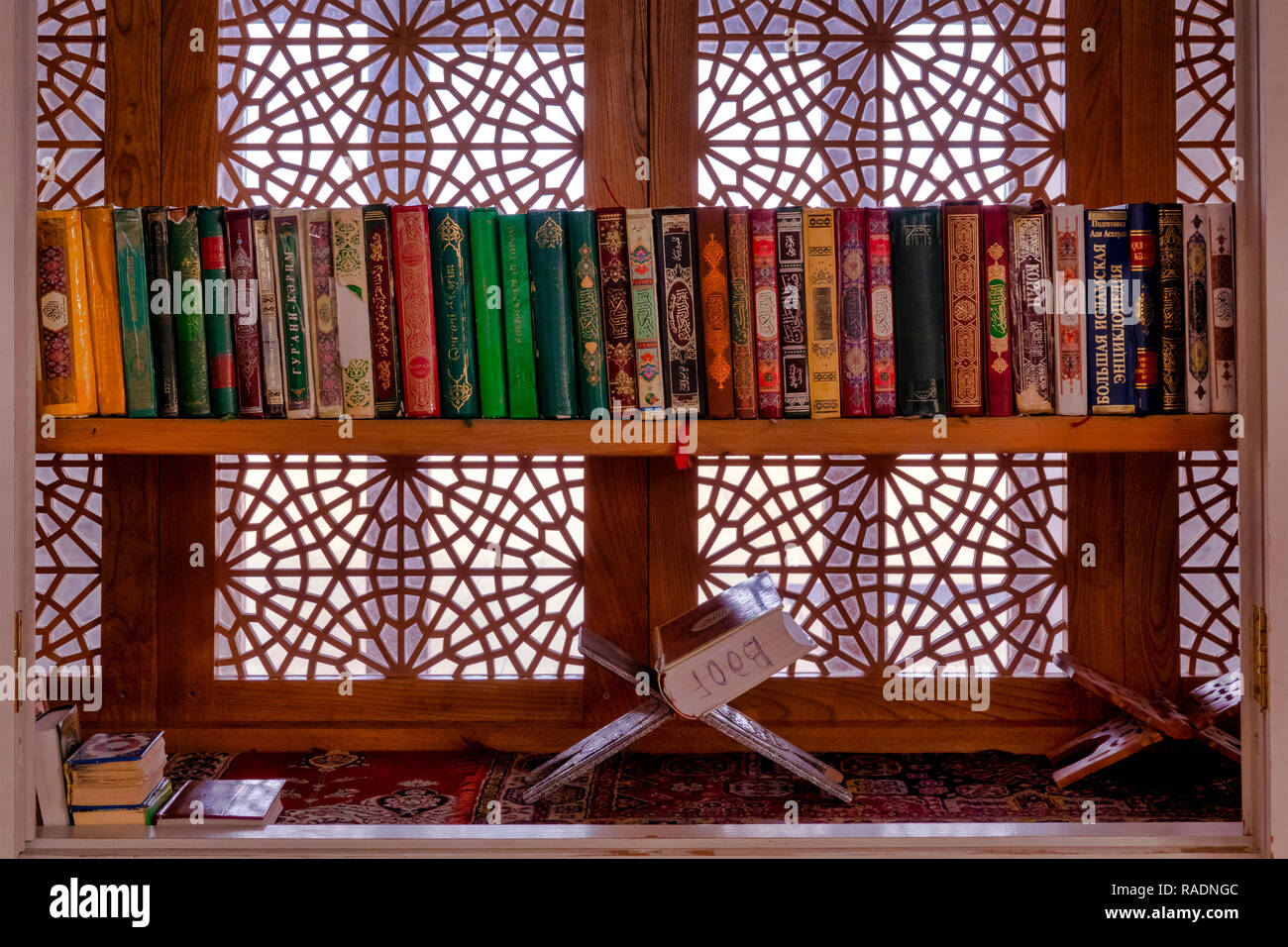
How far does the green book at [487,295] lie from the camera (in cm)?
142

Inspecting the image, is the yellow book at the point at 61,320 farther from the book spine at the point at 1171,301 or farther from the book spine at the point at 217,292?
the book spine at the point at 1171,301

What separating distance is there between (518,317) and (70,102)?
973 mm

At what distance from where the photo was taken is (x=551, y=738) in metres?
1.77

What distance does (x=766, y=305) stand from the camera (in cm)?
144

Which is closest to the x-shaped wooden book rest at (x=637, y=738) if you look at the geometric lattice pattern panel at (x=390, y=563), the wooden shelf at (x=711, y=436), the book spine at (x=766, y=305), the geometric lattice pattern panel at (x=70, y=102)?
the geometric lattice pattern panel at (x=390, y=563)

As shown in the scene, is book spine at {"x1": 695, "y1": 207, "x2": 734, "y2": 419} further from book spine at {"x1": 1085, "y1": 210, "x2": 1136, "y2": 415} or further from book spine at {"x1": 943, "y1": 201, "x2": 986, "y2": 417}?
book spine at {"x1": 1085, "y1": 210, "x2": 1136, "y2": 415}

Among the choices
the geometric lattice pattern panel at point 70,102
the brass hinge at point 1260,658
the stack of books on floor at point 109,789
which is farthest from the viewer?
the geometric lattice pattern panel at point 70,102

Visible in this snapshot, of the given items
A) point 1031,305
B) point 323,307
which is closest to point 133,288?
point 323,307

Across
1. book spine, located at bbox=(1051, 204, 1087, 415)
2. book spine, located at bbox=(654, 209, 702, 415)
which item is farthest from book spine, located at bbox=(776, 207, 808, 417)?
book spine, located at bbox=(1051, 204, 1087, 415)

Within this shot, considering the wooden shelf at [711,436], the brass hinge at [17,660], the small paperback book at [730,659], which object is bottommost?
the small paperback book at [730,659]

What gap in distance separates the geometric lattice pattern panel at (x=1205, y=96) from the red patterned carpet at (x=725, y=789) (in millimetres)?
1022

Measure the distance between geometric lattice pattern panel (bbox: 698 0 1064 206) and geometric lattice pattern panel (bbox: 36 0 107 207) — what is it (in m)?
1.09

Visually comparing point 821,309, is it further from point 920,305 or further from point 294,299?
point 294,299

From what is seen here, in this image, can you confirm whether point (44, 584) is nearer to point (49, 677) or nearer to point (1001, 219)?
point (49, 677)
